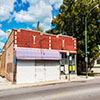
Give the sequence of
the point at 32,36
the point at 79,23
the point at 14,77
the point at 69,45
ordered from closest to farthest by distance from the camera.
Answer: the point at 14,77, the point at 32,36, the point at 69,45, the point at 79,23

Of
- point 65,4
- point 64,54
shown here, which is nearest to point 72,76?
point 64,54

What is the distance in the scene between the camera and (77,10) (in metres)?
28.0

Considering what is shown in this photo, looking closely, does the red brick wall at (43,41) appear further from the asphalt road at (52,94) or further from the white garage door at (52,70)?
the asphalt road at (52,94)

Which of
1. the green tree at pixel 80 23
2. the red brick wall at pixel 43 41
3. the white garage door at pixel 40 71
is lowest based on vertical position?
the white garage door at pixel 40 71

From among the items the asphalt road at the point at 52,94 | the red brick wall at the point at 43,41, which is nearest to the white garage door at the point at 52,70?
the red brick wall at the point at 43,41

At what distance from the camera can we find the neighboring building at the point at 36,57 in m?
15.8

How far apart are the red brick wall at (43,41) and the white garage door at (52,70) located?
88.5 inches

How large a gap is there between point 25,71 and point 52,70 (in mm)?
4066

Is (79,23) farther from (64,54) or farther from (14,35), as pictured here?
(14,35)

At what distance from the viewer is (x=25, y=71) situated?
1609 cm

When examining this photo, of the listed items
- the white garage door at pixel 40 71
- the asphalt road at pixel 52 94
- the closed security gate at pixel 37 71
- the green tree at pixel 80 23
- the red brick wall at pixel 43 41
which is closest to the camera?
the asphalt road at pixel 52 94

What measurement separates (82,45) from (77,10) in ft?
25.1

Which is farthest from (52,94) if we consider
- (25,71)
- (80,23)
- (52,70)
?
(80,23)

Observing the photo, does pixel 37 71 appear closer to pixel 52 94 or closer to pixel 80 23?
pixel 52 94
